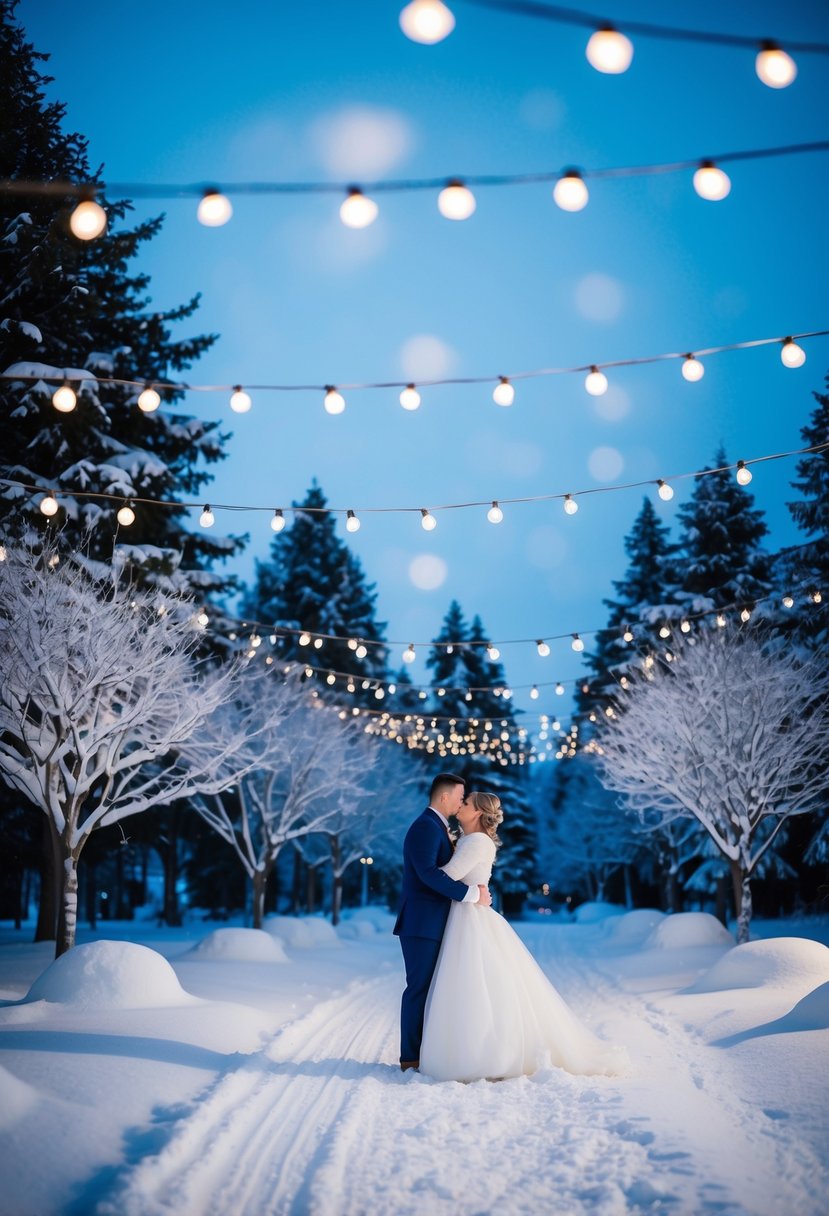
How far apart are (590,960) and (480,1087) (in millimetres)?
15177

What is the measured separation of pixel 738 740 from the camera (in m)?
16.8

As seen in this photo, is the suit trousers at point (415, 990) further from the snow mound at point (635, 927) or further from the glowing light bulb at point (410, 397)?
the snow mound at point (635, 927)

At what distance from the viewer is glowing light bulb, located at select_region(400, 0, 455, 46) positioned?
169 inches

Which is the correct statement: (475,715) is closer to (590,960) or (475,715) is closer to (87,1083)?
(590,960)

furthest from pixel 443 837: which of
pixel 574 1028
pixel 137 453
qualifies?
pixel 137 453

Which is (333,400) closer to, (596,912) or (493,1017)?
(493,1017)

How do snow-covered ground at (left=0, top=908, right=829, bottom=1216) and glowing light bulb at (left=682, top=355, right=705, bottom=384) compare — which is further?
glowing light bulb at (left=682, top=355, right=705, bottom=384)

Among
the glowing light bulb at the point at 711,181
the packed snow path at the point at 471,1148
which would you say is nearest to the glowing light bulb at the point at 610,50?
the glowing light bulb at the point at 711,181

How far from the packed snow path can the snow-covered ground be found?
0.05 feet

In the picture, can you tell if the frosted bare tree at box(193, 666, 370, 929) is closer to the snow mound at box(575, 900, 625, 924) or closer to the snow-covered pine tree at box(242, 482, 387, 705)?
the snow-covered pine tree at box(242, 482, 387, 705)

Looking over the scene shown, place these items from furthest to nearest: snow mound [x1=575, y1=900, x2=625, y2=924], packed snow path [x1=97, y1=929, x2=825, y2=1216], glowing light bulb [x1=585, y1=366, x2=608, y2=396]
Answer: snow mound [x1=575, y1=900, x2=625, y2=924], glowing light bulb [x1=585, y1=366, x2=608, y2=396], packed snow path [x1=97, y1=929, x2=825, y2=1216]

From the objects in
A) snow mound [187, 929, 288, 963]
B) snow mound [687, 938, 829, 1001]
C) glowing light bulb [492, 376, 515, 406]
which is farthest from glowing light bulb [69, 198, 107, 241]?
snow mound [187, 929, 288, 963]

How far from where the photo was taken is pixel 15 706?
11.0 meters

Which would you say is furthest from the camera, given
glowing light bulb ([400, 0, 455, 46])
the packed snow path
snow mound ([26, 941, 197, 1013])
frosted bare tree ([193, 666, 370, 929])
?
frosted bare tree ([193, 666, 370, 929])
